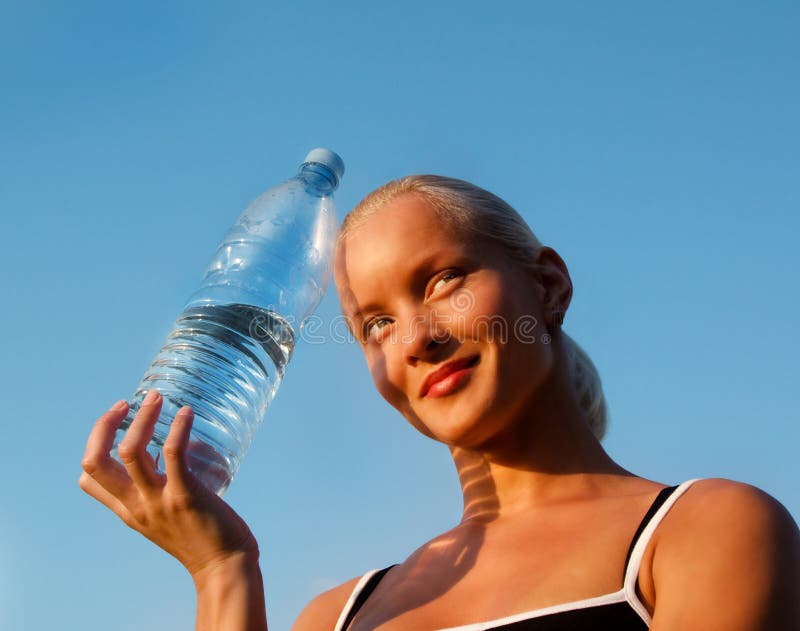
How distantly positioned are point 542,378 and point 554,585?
24.5 inches

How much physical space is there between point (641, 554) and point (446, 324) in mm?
789

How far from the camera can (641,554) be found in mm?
1767

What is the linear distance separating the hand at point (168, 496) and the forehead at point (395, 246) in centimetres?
64

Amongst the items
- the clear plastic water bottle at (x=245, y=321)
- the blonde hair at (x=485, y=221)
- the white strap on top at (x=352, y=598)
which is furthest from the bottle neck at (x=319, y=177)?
the white strap on top at (x=352, y=598)

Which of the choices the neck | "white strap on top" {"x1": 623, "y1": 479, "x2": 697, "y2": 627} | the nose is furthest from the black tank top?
the nose

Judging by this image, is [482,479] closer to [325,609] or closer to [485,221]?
[325,609]

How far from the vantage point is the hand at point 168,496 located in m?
2.06

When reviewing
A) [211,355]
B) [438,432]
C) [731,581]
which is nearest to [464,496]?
[438,432]

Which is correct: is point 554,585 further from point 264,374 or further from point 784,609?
point 264,374

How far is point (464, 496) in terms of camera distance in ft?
8.30

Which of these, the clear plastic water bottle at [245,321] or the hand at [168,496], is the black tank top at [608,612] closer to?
the hand at [168,496]

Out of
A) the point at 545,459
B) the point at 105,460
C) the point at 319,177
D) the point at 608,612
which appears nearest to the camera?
the point at 608,612

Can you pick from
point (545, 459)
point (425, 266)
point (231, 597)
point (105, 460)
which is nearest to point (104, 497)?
point (105, 460)

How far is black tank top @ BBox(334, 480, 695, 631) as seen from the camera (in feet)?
5.53
